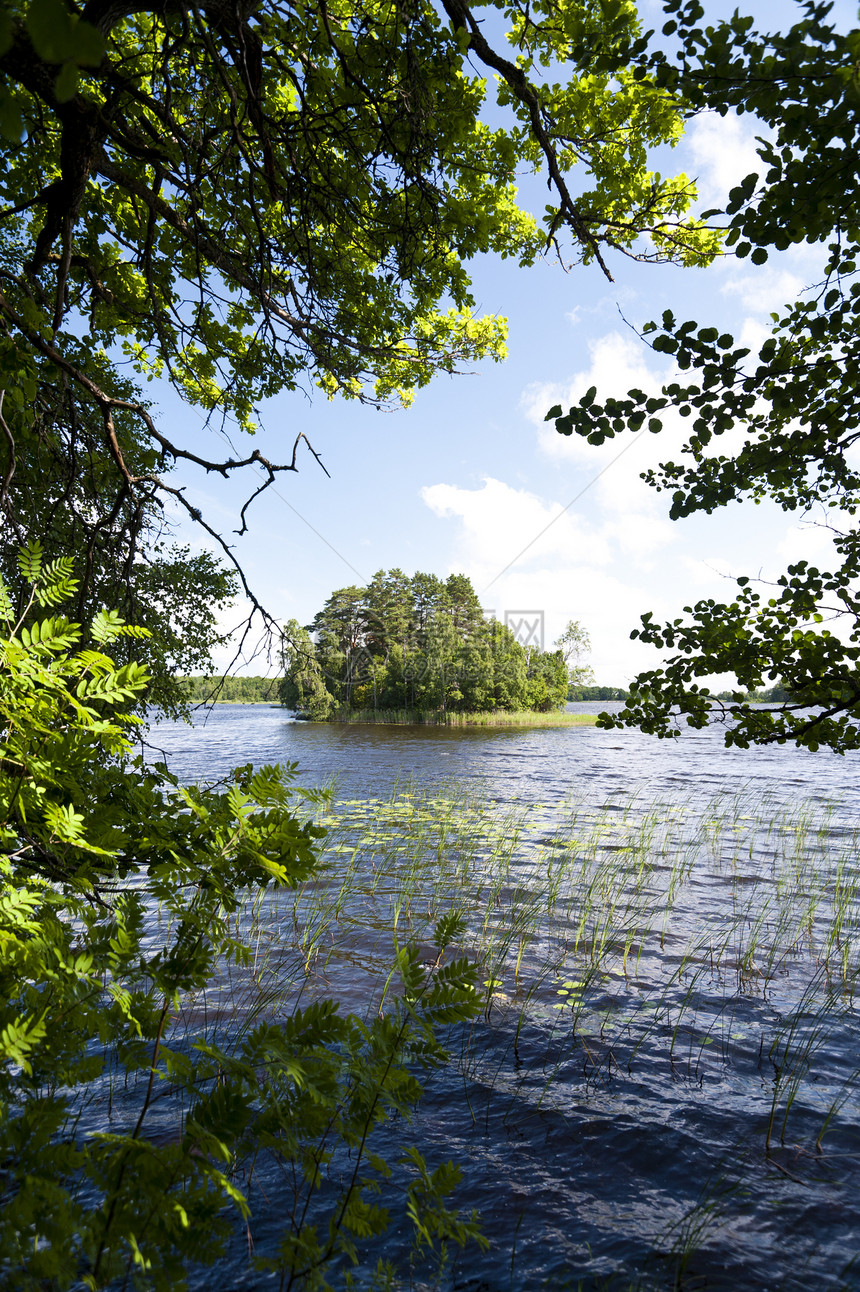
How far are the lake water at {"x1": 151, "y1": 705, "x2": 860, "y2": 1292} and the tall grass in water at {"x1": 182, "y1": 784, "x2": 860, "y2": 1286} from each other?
20mm

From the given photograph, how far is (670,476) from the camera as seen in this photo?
3.41 meters

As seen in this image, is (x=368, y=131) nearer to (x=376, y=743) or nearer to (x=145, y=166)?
(x=145, y=166)

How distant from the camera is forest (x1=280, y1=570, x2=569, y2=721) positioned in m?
55.3

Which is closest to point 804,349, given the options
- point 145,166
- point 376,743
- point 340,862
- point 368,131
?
point 368,131

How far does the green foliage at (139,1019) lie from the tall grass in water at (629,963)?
43 cm

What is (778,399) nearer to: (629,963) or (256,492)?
(256,492)

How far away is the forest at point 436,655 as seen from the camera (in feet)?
182

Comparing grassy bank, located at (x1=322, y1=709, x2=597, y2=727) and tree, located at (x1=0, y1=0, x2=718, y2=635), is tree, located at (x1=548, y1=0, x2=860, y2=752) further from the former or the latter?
grassy bank, located at (x1=322, y1=709, x2=597, y2=727)

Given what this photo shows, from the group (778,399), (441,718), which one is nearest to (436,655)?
(441,718)

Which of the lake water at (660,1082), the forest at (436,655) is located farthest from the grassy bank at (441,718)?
the lake water at (660,1082)

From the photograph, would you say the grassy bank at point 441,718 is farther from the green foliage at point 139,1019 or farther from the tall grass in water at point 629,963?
the green foliage at point 139,1019

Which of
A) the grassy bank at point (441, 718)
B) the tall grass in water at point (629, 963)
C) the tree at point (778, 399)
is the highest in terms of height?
the tree at point (778, 399)

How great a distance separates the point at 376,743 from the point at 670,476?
32.4 meters

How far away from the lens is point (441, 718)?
→ 54906 mm
